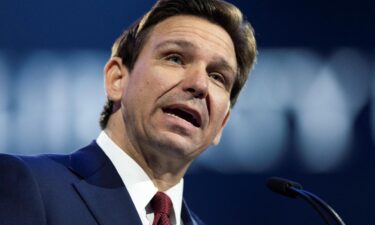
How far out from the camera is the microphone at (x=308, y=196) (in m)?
1.67

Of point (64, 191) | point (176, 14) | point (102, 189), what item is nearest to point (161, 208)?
point (102, 189)

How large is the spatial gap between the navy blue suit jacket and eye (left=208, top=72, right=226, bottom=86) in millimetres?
389

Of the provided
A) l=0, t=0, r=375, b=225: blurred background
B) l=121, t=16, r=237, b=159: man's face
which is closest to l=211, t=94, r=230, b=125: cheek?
l=121, t=16, r=237, b=159: man's face

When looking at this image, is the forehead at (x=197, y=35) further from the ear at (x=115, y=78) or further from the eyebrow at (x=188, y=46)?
the ear at (x=115, y=78)

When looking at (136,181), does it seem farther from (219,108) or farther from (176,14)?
(176,14)

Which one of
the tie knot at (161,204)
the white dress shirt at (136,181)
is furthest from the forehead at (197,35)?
the tie knot at (161,204)

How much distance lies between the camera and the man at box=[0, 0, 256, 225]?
1.47m

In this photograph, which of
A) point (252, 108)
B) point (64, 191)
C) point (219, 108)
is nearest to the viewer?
point (64, 191)

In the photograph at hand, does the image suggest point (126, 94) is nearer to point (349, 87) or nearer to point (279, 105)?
point (279, 105)

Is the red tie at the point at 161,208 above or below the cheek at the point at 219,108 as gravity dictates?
below

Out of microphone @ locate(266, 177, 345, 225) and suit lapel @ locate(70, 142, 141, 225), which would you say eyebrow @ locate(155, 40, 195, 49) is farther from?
microphone @ locate(266, 177, 345, 225)

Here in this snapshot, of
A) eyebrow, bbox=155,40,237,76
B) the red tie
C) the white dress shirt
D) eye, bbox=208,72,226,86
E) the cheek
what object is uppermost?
eyebrow, bbox=155,40,237,76

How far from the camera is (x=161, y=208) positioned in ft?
5.38

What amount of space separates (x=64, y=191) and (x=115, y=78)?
448 mm
